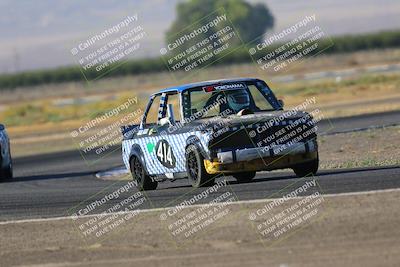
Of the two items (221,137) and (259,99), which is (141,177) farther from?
(221,137)

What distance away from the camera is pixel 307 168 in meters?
16.4

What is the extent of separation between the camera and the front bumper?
15570 millimetres

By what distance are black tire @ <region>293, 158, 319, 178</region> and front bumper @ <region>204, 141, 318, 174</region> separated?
0.54 meters

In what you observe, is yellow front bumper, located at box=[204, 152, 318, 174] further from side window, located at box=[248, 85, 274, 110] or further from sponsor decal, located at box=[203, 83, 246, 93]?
sponsor decal, located at box=[203, 83, 246, 93]

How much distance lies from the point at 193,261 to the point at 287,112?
6.41 metres

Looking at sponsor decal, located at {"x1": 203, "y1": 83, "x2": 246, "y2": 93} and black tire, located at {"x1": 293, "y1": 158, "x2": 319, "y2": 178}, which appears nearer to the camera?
black tire, located at {"x1": 293, "y1": 158, "x2": 319, "y2": 178}

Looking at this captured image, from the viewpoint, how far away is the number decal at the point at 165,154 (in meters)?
16.7

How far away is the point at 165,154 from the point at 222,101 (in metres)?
1.13

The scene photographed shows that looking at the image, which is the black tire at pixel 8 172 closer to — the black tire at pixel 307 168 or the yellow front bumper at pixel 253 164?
the black tire at pixel 307 168

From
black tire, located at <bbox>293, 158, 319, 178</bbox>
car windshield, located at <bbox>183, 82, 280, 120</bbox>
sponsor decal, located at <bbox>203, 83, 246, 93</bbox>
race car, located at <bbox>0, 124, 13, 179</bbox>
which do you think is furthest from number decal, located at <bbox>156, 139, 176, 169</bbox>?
race car, located at <bbox>0, 124, 13, 179</bbox>

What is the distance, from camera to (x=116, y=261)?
1053 cm

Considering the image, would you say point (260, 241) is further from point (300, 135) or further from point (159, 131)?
point (159, 131)

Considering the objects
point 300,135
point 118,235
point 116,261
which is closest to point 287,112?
point 300,135

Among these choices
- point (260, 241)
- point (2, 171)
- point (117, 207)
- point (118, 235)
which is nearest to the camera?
point (260, 241)
